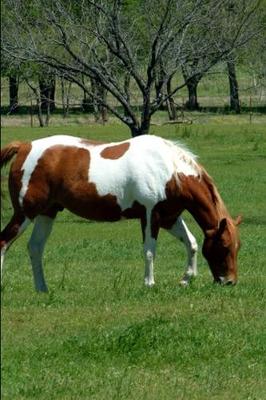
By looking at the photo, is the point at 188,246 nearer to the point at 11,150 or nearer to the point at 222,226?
the point at 222,226

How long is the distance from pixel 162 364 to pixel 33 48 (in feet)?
60.7

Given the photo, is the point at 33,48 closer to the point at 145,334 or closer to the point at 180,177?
the point at 180,177

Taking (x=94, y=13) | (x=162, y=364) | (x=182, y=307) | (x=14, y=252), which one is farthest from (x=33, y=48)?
(x=162, y=364)

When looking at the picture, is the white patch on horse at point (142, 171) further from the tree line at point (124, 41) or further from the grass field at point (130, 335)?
the tree line at point (124, 41)

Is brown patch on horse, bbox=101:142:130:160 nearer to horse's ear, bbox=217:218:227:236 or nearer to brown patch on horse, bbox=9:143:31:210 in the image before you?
brown patch on horse, bbox=9:143:31:210

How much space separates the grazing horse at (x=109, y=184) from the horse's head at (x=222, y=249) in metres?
0.01

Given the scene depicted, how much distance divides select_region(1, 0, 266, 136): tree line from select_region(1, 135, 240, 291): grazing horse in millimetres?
11674

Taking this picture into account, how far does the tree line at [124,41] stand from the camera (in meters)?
25.6

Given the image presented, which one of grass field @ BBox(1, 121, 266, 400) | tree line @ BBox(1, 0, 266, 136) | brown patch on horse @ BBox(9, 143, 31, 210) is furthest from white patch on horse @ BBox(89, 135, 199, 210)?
tree line @ BBox(1, 0, 266, 136)

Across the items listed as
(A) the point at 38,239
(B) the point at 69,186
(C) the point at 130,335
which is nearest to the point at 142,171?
(B) the point at 69,186

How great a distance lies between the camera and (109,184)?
12883mm

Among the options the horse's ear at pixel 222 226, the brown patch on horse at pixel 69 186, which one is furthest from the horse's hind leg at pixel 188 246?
the brown patch on horse at pixel 69 186

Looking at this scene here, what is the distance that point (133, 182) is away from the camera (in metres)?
12.8

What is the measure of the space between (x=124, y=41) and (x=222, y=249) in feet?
42.1
